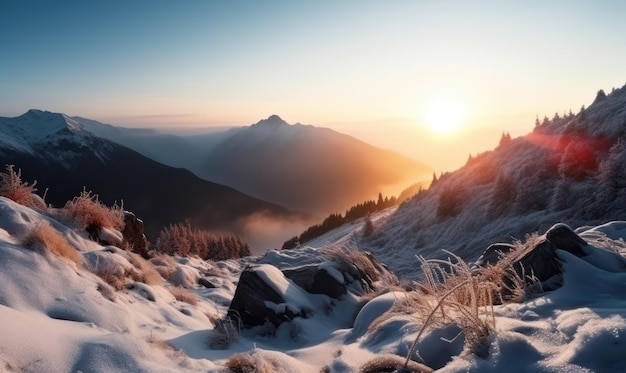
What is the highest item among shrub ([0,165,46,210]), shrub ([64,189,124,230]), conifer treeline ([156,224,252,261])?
shrub ([0,165,46,210])

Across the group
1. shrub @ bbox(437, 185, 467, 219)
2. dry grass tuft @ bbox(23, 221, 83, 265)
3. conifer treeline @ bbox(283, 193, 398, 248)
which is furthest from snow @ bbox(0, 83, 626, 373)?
conifer treeline @ bbox(283, 193, 398, 248)

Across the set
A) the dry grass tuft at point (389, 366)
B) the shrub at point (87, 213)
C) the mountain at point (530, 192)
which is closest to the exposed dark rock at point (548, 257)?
the dry grass tuft at point (389, 366)

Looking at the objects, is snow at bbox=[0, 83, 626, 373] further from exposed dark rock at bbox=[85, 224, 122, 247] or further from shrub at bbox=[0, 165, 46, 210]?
shrub at bbox=[0, 165, 46, 210]

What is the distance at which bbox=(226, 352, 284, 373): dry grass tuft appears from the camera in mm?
4148

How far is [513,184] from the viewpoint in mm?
24703

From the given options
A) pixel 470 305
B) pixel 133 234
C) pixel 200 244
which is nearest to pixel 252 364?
pixel 470 305

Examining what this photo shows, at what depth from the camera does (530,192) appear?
2280cm

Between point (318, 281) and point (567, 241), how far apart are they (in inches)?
176

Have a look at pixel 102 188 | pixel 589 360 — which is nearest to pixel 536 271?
pixel 589 360

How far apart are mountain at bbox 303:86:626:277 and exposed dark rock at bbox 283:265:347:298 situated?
1167 centimetres

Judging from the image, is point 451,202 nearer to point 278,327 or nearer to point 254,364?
point 278,327

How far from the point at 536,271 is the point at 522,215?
1872 centimetres

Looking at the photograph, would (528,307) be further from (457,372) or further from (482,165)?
(482,165)

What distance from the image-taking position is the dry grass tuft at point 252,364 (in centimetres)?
415
